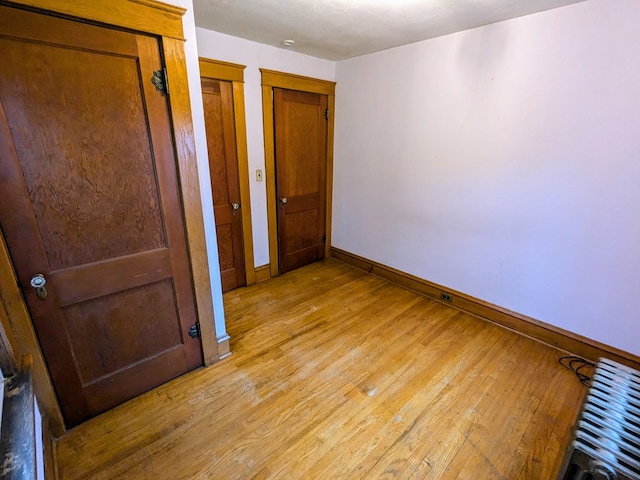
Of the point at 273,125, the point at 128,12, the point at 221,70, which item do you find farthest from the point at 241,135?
the point at 128,12

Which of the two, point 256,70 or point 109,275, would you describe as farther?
point 256,70

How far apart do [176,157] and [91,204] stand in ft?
1.57

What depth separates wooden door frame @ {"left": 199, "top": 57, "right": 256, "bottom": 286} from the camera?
2525mm

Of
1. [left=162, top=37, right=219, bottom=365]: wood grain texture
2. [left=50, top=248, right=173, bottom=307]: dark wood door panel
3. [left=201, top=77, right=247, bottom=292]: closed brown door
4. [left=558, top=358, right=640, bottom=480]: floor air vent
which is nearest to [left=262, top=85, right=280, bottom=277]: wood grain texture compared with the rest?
[left=201, top=77, right=247, bottom=292]: closed brown door

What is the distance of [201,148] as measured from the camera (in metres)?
1.78

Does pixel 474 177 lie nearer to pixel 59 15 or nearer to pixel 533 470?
pixel 533 470

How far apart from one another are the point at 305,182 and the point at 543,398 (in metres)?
2.85

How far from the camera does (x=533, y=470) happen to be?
1437 mm

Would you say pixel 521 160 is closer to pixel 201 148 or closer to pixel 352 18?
pixel 352 18

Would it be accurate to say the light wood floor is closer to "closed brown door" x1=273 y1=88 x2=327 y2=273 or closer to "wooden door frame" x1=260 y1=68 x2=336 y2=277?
"wooden door frame" x1=260 y1=68 x2=336 y2=277

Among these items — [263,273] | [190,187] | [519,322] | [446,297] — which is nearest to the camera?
[190,187]

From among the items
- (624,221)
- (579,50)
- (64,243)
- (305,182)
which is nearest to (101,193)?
(64,243)

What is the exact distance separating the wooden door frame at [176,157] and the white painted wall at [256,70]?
43.4 inches

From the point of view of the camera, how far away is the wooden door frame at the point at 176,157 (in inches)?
51.1
